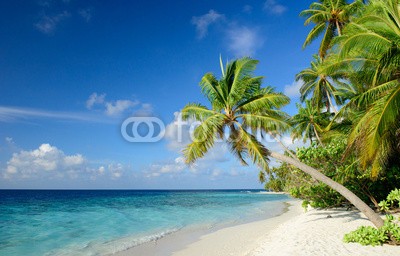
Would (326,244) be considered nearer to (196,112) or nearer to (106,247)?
(196,112)

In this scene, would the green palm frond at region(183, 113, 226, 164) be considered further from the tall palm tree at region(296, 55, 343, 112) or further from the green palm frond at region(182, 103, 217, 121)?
the tall palm tree at region(296, 55, 343, 112)

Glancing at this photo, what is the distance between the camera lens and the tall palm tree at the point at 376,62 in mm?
6445

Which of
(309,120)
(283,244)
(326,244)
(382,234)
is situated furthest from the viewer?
(309,120)

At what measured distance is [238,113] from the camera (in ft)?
32.9

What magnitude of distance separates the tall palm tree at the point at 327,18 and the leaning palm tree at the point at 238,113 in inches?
350

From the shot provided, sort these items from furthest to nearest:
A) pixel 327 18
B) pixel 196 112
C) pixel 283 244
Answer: pixel 327 18, pixel 196 112, pixel 283 244

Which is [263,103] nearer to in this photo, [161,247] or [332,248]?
[332,248]

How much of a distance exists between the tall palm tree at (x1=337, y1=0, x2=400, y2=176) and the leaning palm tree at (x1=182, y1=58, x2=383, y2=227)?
7.65 ft

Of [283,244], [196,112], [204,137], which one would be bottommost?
[283,244]

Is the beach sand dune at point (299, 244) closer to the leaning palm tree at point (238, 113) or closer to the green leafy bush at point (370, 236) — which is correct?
the green leafy bush at point (370, 236)

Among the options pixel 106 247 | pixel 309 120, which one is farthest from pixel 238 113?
pixel 309 120

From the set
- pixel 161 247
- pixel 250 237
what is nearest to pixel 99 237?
pixel 161 247

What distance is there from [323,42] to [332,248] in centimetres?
1299

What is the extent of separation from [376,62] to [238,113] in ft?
13.5
